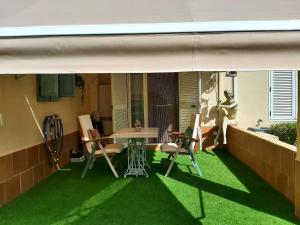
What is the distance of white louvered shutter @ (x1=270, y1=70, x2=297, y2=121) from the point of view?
411 inches

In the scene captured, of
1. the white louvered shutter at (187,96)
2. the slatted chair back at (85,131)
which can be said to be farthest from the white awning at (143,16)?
the white louvered shutter at (187,96)

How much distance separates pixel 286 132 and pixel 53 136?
683 centimetres

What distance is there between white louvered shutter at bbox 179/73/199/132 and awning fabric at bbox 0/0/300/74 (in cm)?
783

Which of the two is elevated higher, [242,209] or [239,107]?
[239,107]

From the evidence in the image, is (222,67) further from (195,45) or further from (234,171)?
(234,171)

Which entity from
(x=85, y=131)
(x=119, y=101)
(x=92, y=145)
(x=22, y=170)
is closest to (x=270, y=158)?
(x=92, y=145)

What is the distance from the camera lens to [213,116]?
410 inches

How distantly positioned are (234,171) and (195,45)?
5.76m

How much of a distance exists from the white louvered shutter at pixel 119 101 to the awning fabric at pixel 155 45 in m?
8.08

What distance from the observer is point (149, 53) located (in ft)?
6.98

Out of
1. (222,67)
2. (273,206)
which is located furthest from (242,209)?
(222,67)

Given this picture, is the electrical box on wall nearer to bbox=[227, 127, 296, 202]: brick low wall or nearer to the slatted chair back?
the slatted chair back

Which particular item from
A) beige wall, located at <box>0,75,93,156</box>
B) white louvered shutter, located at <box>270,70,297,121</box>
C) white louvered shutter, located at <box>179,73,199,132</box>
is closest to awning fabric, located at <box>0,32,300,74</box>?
beige wall, located at <box>0,75,93,156</box>

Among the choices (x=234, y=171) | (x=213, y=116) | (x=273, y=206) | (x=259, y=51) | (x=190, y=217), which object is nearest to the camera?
(x=259, y=51)
